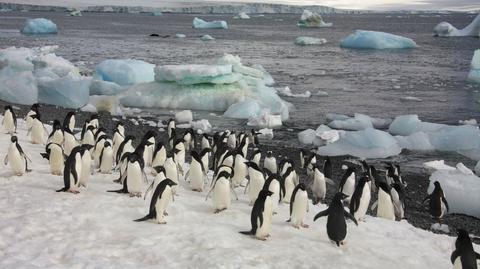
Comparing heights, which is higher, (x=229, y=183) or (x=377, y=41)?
(x=229, y=183)

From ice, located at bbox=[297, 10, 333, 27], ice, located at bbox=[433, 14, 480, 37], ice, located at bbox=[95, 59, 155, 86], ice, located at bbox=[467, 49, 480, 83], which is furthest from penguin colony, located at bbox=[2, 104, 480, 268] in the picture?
ice, located at bbox=[297, 10, 333, 27]

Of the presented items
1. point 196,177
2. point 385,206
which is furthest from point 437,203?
point 196,177

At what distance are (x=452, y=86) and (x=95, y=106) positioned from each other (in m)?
19.1

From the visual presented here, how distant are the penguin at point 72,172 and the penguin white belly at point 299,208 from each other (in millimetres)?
3227

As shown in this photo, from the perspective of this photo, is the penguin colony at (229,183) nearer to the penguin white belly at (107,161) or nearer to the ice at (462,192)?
the penguin white belly at (107,161)

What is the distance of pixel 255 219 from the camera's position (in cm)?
697

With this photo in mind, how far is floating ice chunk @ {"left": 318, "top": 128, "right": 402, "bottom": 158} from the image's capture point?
15.0 m

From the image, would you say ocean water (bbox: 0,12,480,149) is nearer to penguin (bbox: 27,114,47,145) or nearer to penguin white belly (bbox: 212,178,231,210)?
penguin (bbox: 27,114,47,145)

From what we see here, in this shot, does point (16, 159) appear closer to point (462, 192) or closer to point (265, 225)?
point (265, 225)

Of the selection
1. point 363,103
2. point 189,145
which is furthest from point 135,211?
point 363,103

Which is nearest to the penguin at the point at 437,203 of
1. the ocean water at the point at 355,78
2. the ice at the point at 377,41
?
the ocean water at the point at 355,78

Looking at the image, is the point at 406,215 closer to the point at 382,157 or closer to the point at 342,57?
the point at 382,157

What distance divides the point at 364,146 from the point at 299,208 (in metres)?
7.84

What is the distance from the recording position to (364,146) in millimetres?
15039
